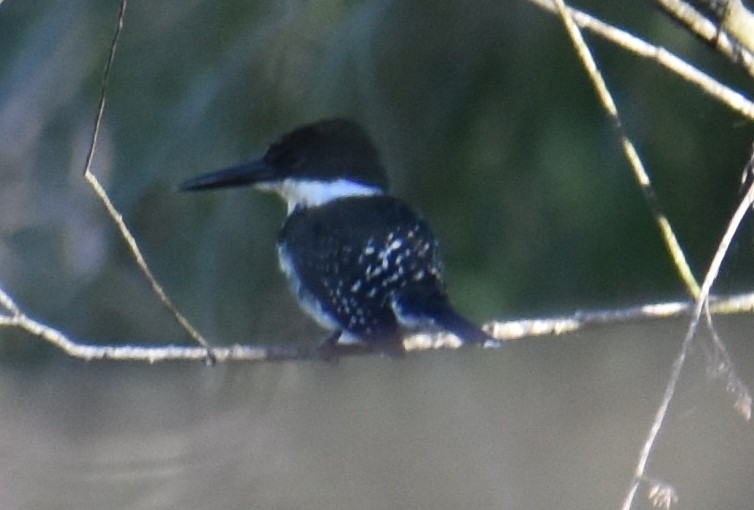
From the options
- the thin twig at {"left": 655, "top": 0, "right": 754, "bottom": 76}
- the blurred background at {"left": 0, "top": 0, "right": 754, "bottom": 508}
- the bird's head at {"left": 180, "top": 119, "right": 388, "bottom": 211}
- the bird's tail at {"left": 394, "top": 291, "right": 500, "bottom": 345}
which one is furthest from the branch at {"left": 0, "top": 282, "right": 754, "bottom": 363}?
the blurred background at {"left": 0, "top": 0, "right": 754, "bottom": 508}

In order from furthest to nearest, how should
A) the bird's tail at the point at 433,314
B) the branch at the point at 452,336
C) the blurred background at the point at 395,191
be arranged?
the blurred background at the point at 395,191 → the bird's tail at the point at 433,314 → the branch at the point at 452,336

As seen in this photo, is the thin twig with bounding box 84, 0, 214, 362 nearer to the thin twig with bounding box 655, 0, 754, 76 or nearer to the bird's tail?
the bird's tail

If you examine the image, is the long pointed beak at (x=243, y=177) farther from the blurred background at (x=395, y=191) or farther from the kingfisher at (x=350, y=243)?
the blurred background at (x=395, y=191)

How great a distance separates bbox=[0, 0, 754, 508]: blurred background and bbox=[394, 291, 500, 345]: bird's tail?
1376 mm

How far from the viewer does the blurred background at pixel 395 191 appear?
3281 millimetres

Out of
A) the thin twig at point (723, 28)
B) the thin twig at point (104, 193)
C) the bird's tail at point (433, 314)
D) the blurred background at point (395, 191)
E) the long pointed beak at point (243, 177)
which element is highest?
the thin twig at point (723, 28)

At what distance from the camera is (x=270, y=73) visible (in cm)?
325

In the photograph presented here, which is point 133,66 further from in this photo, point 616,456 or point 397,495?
point 616,456

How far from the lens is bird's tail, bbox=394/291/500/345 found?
1627mm

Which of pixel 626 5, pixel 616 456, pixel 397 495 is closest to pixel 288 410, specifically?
pixel 397 495

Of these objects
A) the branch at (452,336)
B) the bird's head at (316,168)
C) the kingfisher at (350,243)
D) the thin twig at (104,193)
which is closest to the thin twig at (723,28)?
the branch at (452,336)

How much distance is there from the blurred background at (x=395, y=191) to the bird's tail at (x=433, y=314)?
4.51ft

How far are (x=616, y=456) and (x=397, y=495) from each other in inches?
22.5

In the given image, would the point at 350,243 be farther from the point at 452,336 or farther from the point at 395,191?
the point at 395,191
